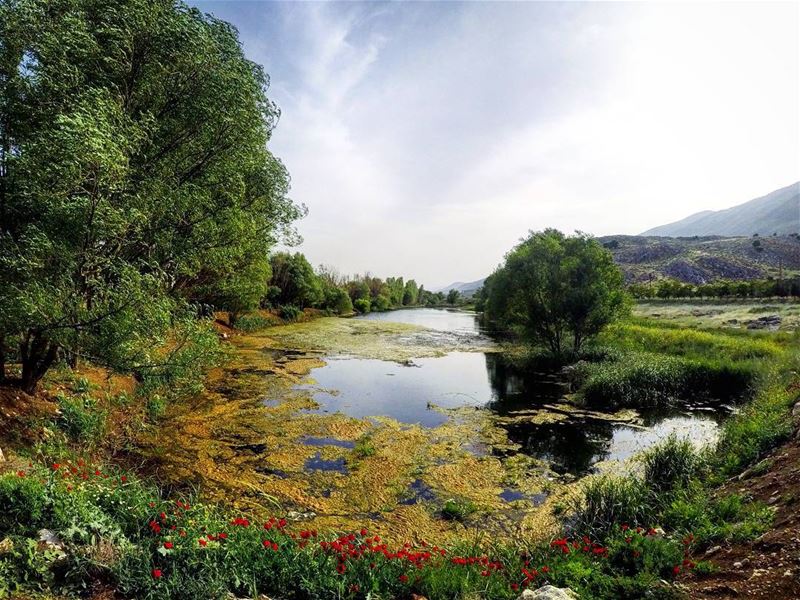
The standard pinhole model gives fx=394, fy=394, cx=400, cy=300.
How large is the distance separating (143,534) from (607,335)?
32.3m

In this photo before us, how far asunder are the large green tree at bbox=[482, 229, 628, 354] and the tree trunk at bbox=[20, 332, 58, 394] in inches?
1001

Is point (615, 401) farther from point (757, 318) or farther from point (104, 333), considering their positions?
point (757, 318)

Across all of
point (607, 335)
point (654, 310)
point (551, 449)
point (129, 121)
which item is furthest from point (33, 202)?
point (654, 310)

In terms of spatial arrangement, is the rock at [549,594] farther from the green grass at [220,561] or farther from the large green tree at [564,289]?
the large green tree at [564,289]

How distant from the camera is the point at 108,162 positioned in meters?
7.65

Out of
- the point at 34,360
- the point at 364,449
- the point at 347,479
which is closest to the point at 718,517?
the point at 347,479

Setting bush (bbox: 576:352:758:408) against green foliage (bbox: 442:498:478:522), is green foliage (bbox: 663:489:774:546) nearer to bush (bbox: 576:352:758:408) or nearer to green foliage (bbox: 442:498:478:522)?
green foliage (bbox: 442:498:478:522)

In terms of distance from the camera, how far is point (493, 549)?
681 centimetres

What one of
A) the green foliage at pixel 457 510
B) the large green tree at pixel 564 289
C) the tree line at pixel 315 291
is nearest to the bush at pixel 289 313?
the tree line at pixel 315 291

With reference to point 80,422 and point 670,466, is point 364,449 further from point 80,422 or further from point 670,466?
point 670,466

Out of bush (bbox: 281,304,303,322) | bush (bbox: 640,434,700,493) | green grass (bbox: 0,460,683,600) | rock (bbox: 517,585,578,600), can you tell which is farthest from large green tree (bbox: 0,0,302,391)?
bush (bbox: 281,304,303,322)

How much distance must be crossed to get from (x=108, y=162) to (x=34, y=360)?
255 inches

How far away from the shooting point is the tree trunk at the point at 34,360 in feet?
33.5

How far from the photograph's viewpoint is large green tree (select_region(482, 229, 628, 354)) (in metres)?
26.1
